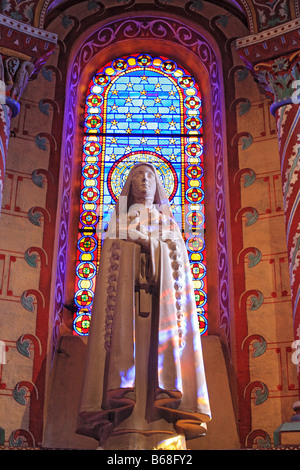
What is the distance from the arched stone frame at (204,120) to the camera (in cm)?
654

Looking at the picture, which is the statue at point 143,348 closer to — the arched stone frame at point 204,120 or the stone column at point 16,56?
the arched stone frame at point 204,120

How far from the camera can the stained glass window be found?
680cm

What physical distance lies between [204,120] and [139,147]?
73 centimetres

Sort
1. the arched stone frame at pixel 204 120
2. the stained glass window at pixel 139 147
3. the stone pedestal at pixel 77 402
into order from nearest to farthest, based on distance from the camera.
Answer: the stone pedestal at pixel 77 402 → the arched stone frame at pixel 204 120 → the stained glass window at pixel 139 147

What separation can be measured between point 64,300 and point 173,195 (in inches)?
57.9

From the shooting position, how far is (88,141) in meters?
7.39

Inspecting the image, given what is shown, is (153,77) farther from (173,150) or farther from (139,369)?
(139,369)

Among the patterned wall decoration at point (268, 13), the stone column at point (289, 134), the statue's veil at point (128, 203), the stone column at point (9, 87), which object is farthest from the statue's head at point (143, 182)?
the patterned wall decoration at point (268, 13)

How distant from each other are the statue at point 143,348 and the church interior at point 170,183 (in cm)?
103

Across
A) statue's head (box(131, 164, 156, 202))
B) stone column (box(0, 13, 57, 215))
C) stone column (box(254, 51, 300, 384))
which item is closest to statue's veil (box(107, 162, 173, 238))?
statue's head (box(131, 164, 156, 202))
